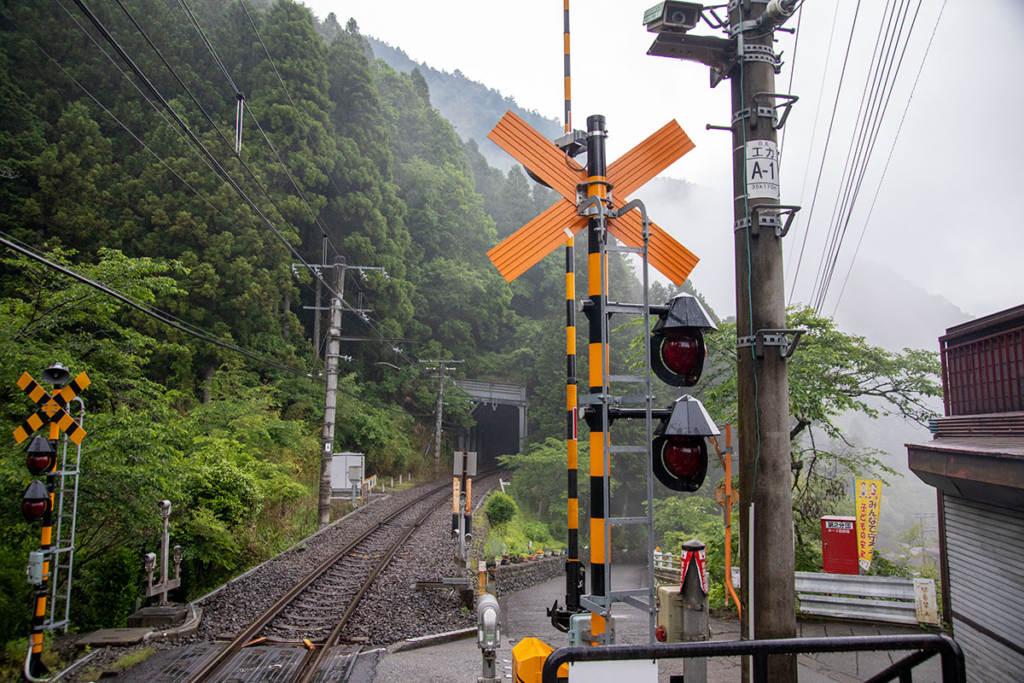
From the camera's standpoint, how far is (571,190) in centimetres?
378

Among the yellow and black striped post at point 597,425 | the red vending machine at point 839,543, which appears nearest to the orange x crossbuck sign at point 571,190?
the yellow and black striped post at point 597,425

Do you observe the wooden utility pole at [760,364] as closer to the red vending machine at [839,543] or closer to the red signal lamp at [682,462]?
the red signal lamp at [682,462]

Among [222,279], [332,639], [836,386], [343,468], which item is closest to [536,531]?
[343,468]

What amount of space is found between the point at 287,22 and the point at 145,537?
26167 mm

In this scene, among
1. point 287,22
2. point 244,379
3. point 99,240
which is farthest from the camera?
point 287,22

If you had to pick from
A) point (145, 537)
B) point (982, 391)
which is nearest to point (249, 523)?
point (145, 537)

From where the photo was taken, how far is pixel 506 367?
35.3 meters

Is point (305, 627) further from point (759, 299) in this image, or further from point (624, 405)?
point (759, 299)

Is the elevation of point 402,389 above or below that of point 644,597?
above

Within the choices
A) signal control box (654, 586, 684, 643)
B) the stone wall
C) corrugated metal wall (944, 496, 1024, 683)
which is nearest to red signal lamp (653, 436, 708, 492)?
signal control box (654, 586, 684, 643)

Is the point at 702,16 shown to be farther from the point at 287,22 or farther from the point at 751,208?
the point at 287,22

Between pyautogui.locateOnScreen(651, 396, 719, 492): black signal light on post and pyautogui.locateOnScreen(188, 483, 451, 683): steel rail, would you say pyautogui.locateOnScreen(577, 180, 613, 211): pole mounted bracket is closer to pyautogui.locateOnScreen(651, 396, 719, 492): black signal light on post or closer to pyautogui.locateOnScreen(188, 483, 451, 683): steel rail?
pyautogui.locateOnScreen(651, 396, 719, 492): black signal light on post

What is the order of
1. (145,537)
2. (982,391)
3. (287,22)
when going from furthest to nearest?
(287,22)
(145,537)
(982,391)

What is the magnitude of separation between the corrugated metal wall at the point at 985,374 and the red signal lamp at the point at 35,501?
928 centimetres
